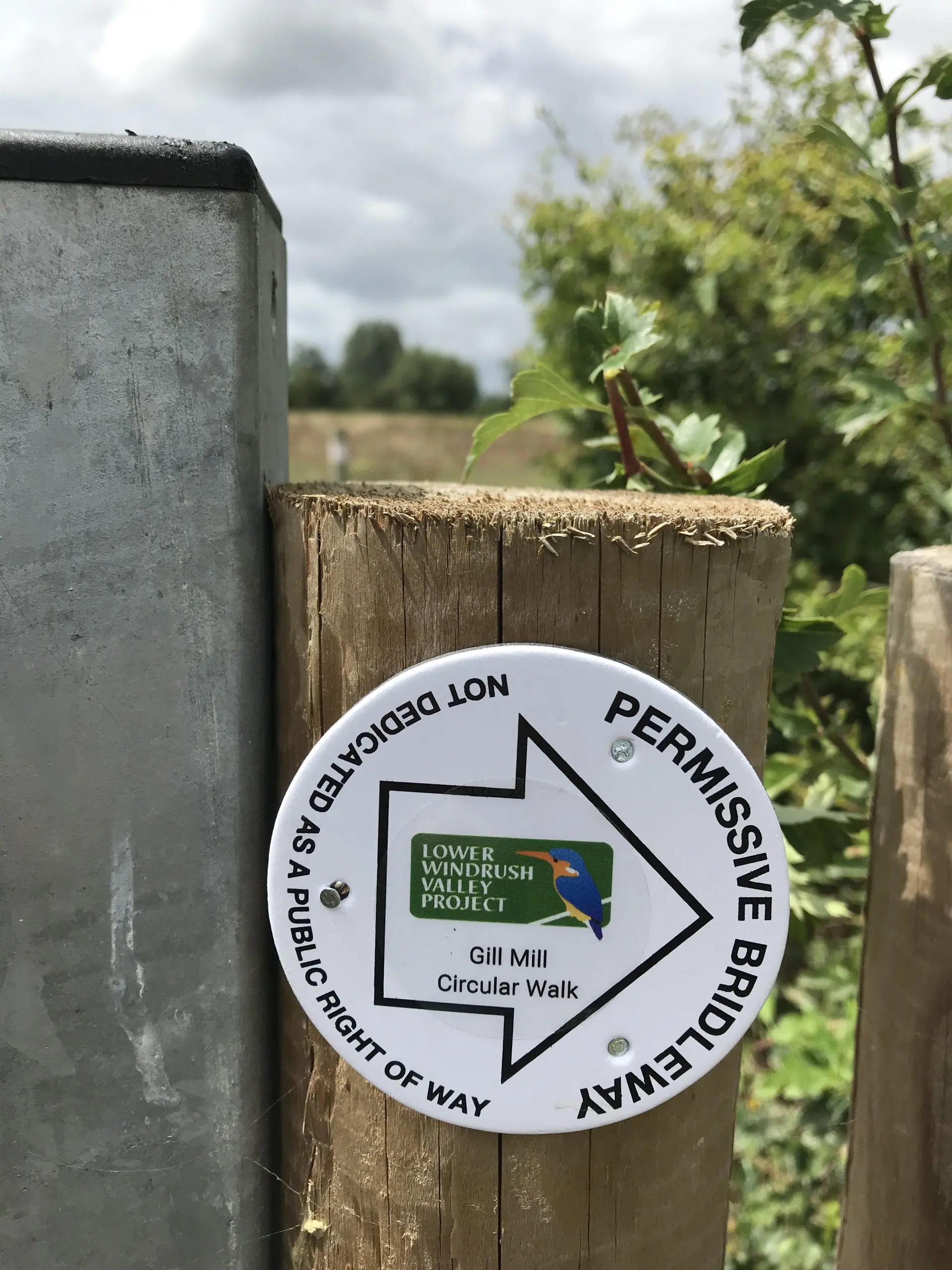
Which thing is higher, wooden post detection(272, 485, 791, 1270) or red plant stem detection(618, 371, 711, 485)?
red plant stem detection(618, 371, 711, 485)

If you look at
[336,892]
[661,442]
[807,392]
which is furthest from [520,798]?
[807,392]

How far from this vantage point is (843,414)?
1.67m

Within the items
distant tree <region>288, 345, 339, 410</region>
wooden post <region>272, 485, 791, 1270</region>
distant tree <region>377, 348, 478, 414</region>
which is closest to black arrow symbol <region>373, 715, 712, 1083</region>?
wooden post <region>272, 485, 791, 1270</region>

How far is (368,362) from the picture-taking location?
154 feet

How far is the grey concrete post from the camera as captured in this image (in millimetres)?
955

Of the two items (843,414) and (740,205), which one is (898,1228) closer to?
(843,414)

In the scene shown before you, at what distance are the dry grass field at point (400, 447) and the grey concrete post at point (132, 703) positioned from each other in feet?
38.3

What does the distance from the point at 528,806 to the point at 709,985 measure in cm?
29

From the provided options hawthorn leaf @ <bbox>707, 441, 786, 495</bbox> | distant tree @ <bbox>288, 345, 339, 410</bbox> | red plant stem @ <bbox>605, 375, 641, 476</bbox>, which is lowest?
hawthorn leaf @ <bbox>707, 441, 786, 495</bbox>

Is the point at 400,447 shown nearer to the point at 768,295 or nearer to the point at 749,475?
the point at 768,295

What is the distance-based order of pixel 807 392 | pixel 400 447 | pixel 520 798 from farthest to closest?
pixel 400 447 → pixel 807 392 → pixel 520 798

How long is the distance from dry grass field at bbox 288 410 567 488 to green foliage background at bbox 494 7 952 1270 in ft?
28.5

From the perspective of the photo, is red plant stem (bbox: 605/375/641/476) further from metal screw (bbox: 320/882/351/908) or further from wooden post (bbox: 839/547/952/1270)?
metal screw (bbox: 320/882/351/908)

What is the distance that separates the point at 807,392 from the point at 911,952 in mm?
2880
